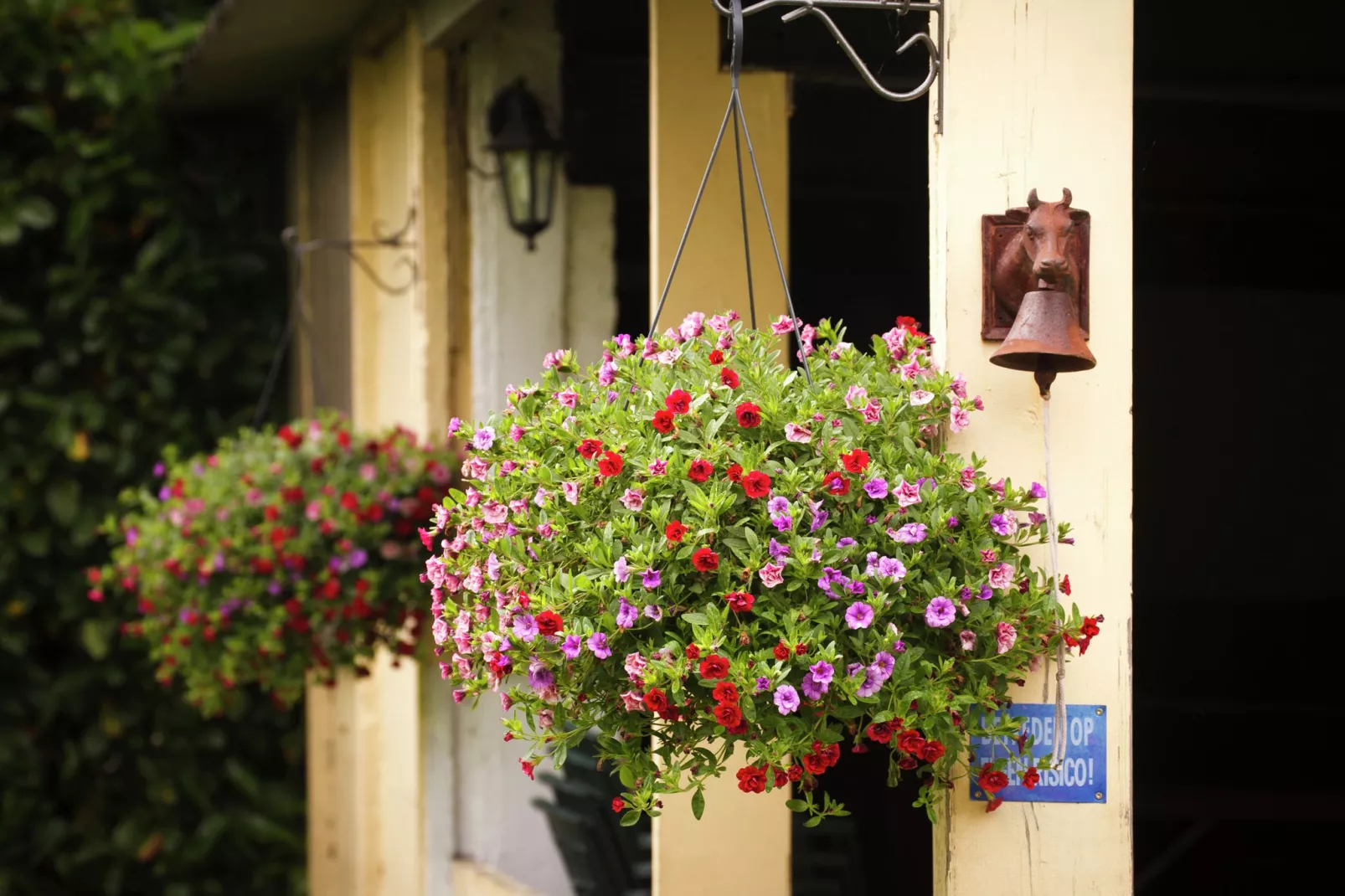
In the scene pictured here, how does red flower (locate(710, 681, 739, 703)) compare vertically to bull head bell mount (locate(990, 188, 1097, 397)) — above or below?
below

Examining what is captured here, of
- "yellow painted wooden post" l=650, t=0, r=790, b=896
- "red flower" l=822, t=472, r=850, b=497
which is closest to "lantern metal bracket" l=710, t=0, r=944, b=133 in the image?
"red flower" l=822, t=472, r=850, b=497

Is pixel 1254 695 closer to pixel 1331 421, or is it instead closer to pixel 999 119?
pixel 1331 421

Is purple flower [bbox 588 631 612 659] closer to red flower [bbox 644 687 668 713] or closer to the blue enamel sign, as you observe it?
red flower [bbox 644 687 668 713]

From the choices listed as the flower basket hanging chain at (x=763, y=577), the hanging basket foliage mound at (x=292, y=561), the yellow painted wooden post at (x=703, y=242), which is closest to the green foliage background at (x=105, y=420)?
the hanging basket foliage mound at (x=292, y=561)

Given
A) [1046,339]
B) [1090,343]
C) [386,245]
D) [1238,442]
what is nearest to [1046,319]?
[1046,339]

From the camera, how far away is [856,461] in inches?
70.3

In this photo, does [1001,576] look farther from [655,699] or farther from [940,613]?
[655,699]

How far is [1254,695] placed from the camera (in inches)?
138

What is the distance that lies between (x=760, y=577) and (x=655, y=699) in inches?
7.3

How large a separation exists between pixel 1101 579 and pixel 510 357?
2.52 m

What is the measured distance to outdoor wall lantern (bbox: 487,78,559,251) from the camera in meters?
4.08

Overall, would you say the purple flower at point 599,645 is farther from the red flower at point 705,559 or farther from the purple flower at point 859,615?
the purple flower at point 859,615

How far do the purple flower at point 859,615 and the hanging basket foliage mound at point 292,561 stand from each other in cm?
226

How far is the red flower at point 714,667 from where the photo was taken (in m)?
1.71
